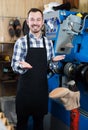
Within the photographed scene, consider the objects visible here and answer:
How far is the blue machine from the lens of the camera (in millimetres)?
2297

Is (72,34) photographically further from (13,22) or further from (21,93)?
(13,22)

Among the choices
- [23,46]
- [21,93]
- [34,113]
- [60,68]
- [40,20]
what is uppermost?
[40,20]

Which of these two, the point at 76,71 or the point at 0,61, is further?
the point at 0,61

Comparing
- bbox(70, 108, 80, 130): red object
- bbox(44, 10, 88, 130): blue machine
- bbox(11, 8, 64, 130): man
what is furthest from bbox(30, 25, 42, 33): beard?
bbox(70, 108, 80, 130): red object

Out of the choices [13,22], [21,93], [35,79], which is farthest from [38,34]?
[13,22]

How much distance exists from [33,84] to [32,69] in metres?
0.14

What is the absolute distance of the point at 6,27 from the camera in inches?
144

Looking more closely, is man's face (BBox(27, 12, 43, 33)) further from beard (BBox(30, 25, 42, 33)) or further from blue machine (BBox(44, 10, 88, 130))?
blue machine (BBox(44, 10, 88, 130))

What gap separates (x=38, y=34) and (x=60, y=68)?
1.43 feet

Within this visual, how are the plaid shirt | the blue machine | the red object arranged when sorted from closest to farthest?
the red object
the plaid shirt
the blue machine

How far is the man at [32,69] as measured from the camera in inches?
86.3

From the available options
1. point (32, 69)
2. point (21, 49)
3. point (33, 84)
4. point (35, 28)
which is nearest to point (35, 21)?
point (35, 28)

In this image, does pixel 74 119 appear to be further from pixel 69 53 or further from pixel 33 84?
pixel 69 53

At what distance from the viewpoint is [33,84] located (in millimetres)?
2229
